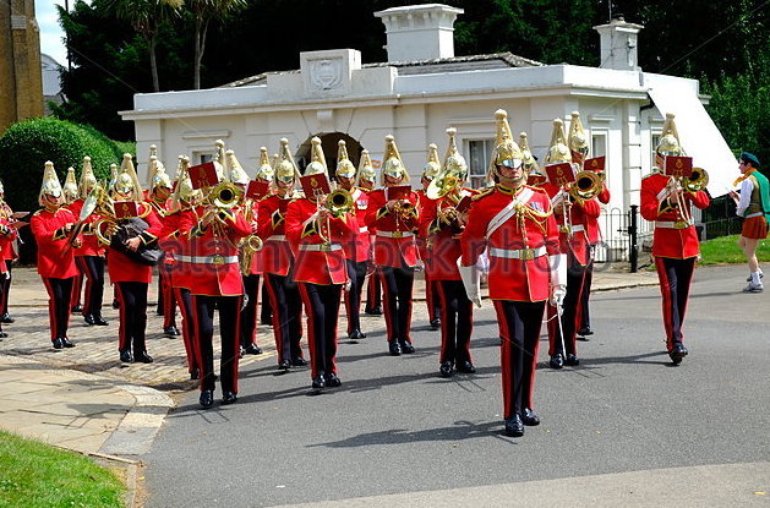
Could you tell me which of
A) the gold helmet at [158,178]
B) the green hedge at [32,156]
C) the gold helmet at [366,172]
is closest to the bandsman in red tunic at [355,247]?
the gold helmet at [366,172]

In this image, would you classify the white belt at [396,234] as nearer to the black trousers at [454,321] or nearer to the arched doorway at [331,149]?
the black trousers at [454,321]

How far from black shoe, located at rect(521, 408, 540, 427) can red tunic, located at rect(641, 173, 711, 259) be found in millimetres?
3239

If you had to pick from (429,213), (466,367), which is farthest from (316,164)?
(466,367)

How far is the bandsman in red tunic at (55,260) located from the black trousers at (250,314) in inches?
92.1

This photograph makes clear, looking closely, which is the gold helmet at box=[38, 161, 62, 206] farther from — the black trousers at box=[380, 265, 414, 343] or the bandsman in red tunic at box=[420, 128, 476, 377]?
the bandsman in red tunic at box=[420, 128, 476, 377]

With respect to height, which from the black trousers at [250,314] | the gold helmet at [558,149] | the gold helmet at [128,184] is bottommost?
the black trousers at [250,314]

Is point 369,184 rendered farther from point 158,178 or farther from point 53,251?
point 53,251

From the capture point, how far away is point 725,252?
76.8ft

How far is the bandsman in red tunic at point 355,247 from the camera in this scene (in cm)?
1248

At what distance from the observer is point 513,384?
369 inches

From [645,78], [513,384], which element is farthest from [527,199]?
[645,78]

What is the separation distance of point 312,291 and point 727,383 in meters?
3.80

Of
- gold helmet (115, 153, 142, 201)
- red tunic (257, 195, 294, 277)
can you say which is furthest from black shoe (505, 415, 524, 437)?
gold helmet (115, 153, 142, 201)

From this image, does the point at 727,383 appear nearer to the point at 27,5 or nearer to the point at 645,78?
the point at 645,78
